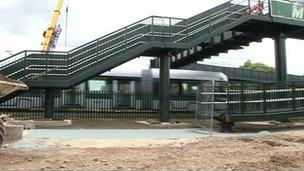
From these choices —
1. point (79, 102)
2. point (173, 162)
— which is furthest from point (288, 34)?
point (173, 162)

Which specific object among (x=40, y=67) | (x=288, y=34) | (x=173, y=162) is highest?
(x=288, y=34)

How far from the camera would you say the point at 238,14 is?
28328 mm

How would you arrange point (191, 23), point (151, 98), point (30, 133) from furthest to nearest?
1. point (151, 98)
2. point (191, 23)
3. point (30, 133)

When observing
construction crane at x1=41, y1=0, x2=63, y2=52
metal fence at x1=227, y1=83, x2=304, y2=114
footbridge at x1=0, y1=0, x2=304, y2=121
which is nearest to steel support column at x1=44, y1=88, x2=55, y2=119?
footbridge at x1=0, y1=0, x2=304, y2=121

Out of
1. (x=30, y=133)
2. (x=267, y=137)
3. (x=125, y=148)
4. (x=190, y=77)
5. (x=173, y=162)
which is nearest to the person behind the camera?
(x=173, y=162)

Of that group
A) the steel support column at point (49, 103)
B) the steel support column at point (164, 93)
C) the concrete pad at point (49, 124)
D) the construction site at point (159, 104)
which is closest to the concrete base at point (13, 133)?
the construction site at point (159, 104)

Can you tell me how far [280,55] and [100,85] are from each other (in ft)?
37.8

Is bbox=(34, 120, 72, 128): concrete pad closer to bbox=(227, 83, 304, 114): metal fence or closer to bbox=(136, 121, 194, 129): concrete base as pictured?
bbox=(136, 121, 194, 129): concrete base

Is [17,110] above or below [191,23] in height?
below

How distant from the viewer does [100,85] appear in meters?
34.6

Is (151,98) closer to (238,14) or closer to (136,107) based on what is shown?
(136,107)

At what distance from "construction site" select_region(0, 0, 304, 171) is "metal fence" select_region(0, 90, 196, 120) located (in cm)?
6

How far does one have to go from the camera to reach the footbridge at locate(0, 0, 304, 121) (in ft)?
83.7

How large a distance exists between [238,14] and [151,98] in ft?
25.0
